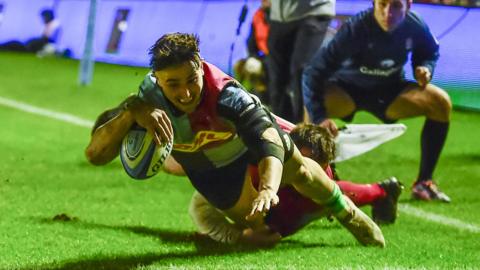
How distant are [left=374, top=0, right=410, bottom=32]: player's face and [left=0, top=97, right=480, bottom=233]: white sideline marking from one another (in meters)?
1.19

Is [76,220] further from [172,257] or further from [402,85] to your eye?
[402,85]

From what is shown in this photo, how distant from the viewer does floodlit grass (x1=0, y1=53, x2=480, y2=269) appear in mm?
5043

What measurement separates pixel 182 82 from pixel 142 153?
36cm

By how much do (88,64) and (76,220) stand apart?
9.63 meters

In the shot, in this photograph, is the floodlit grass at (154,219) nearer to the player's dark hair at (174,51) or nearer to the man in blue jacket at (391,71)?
the man in blue jacket at (391,71)

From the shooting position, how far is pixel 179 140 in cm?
496

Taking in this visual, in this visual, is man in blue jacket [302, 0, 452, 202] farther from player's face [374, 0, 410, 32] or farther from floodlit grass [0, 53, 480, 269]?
floodlit grass [0, 53, 480, 269]

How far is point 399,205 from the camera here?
22.6 feet

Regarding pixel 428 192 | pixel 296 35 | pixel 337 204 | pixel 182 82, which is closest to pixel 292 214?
pixel 337 204

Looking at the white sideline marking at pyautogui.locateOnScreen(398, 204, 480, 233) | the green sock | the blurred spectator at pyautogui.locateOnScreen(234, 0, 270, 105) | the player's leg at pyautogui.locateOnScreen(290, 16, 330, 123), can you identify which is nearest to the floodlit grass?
the white sideline marking at pyautogui.locateOnScreen(398, 204, 480, 233)

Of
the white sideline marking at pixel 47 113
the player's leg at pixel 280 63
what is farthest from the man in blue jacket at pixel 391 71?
the white sideline marking at pixel 47 113

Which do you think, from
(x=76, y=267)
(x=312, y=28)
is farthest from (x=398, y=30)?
(x=76, y=267)

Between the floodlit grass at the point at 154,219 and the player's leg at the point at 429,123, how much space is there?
0.15 meters

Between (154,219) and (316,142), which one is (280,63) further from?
(316,142)
